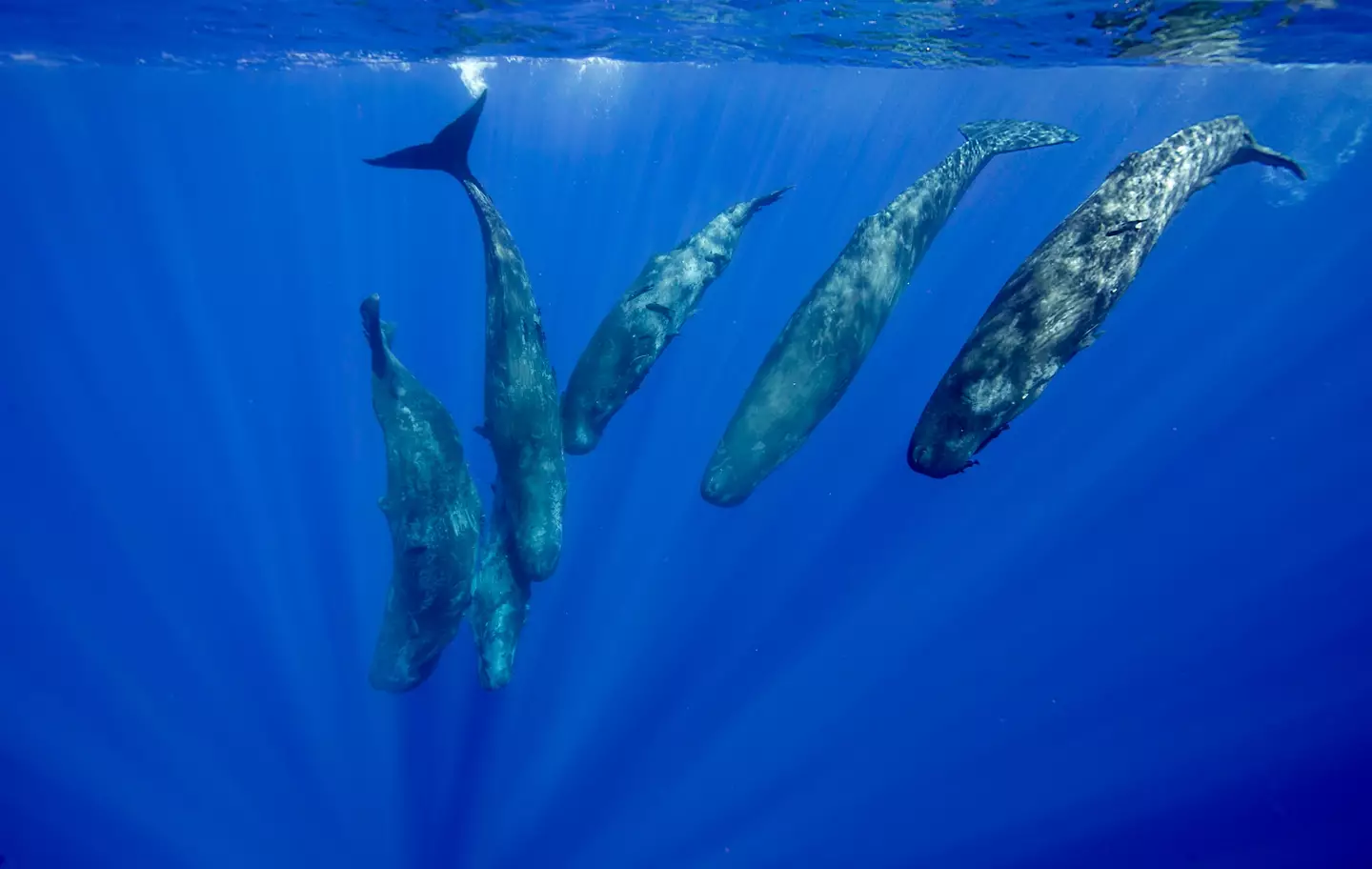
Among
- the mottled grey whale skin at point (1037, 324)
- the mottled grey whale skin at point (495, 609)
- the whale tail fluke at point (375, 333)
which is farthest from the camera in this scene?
the mottled grey whale skin at point (495, 609)

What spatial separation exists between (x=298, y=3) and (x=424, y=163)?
1478 cm

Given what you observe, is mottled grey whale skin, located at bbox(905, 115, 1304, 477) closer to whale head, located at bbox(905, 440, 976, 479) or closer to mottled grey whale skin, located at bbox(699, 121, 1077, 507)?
whale head, located at bbox(905, 440, 976, 479)

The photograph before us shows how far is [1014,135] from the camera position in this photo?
9.76 m

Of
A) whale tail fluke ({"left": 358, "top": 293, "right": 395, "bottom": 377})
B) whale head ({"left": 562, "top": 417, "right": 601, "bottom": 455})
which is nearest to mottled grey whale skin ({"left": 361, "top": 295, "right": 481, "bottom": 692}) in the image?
whale tail fluke ({"left": 358, "top": 293, "right": 395, "bottom": 377})

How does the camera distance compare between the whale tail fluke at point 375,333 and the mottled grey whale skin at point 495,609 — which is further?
the mottled grey whale skin at point 495,609

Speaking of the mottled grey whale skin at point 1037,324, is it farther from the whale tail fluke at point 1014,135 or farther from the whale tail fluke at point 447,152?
the whale tail fluke at point 447,152

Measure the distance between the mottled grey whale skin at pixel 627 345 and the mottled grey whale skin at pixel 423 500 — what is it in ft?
5.57

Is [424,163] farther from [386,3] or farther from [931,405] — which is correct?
[386,3]

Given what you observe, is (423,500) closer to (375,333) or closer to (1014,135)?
(375,333)

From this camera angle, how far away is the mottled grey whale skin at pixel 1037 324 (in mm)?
4883

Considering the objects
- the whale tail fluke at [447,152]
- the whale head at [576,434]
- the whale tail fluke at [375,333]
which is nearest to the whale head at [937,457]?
the whale head at [576,434]

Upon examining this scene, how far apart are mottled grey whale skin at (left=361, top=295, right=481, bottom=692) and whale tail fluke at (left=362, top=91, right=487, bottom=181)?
1.89m

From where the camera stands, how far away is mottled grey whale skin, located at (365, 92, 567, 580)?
25.3 ft

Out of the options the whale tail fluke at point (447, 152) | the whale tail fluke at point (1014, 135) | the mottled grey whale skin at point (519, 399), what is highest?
the whale tail fluke at point (1014, 135)
